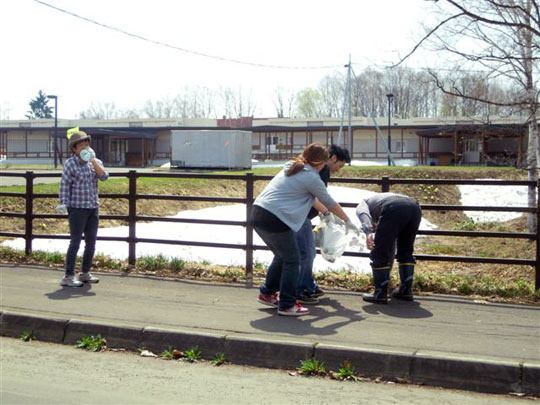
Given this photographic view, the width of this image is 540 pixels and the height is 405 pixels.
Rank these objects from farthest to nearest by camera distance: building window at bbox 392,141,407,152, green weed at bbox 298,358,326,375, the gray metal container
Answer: building window at bbox 392,141,407,152, the gray metal container, green weed at bbox 298,358,326,375

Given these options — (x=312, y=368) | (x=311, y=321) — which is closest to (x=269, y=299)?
(x=311, y=321)

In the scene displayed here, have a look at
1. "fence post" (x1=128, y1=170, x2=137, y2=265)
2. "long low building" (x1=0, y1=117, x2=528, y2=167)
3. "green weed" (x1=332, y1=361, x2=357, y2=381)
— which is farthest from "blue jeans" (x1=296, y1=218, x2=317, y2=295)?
"long low building" (x1=0, y1=117, x2=528, y2=167)

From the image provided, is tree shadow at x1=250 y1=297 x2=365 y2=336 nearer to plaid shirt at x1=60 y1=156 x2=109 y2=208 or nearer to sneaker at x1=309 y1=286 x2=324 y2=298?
sneaker at x1=309 y1=286 x2=324 y2=298

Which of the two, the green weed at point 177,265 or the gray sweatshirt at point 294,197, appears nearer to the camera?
the gray sweatshirt at point 294,197

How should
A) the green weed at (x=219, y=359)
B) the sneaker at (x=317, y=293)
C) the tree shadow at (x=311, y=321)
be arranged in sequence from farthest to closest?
the sneaker at (x=317, y=293), the tree shadow at (x=311, y=321), the green weed at (x=219, y=359)

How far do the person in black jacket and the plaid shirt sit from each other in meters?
3.49

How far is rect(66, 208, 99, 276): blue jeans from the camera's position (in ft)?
27.9

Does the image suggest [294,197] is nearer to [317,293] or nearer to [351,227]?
[351,227]

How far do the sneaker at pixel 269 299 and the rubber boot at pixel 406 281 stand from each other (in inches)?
58.1

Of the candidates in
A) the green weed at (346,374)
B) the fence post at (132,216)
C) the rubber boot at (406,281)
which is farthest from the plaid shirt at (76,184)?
the green weed at (346,374)

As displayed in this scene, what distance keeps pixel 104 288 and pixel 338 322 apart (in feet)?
11.0

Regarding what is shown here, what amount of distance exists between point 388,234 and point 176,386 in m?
3.13

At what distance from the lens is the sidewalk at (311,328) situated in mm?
5469

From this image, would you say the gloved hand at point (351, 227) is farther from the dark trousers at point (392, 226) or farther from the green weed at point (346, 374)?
the green weed at point (346, 374)
